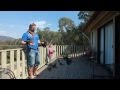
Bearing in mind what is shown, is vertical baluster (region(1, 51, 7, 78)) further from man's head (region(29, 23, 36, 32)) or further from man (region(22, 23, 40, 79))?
man's head (region(29, 23, 36, 32))

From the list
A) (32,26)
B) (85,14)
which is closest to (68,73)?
(32,26)

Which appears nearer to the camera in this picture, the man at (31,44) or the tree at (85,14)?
the tree at (85,14)

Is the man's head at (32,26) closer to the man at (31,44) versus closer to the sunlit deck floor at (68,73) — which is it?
the man at (31,44)

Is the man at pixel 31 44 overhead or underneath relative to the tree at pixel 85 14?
underneath

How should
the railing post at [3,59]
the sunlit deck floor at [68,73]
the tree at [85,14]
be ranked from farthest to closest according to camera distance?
the sunlit deck floor at [68,73]
the tree at [85,14]
the railing post at [3,59]

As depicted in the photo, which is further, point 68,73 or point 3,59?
point 68,73

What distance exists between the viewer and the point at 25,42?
7840 millimetres

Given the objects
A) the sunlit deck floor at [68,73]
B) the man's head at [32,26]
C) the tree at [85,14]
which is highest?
the tree at [85,14]

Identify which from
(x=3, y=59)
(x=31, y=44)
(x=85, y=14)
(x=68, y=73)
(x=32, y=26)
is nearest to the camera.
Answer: (x=3, y=59)

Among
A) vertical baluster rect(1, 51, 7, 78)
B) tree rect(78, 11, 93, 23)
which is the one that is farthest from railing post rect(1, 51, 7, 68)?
tree rect(78, 11, 93, 23)

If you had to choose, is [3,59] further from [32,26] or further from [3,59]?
[32,26]

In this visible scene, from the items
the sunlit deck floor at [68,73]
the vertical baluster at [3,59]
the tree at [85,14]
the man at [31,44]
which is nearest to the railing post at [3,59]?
the vertical baluster at [3,59]
